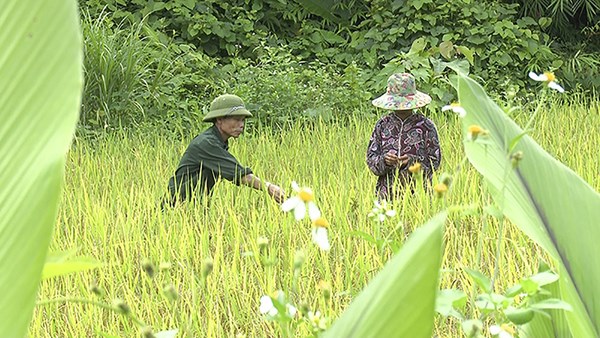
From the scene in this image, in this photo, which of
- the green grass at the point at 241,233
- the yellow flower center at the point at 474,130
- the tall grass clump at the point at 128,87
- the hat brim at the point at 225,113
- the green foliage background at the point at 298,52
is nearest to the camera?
the yellow flower center at the point at 474,130

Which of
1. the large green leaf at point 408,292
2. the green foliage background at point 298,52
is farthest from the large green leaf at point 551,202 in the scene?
the green foliage background at point 298,52

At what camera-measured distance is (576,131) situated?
474cm

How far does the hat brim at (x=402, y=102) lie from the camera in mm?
3246

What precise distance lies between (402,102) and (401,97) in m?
0.04

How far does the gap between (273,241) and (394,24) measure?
444 cm

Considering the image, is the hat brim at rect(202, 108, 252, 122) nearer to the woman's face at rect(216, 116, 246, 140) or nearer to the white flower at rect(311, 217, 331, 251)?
the woman's face at rect(216, 116, 246, 140)

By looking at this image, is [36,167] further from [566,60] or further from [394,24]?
[566,60]

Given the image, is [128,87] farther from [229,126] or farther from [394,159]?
[394,159]

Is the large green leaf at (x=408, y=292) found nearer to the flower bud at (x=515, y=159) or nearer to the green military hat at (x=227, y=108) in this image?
the flower bud at (x=515, y=159)

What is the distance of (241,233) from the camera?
303 centimetres

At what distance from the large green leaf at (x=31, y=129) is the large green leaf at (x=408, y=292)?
13cm

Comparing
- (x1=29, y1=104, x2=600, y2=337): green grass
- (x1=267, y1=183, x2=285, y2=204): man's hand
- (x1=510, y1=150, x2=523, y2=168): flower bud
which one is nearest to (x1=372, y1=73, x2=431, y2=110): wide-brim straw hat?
(x1=29, y1=104, x2=600, y2=337): green grass

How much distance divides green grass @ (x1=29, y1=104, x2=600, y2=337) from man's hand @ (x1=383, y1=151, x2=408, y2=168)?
144 mm

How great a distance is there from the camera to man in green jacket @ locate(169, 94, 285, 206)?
327 centimetres
